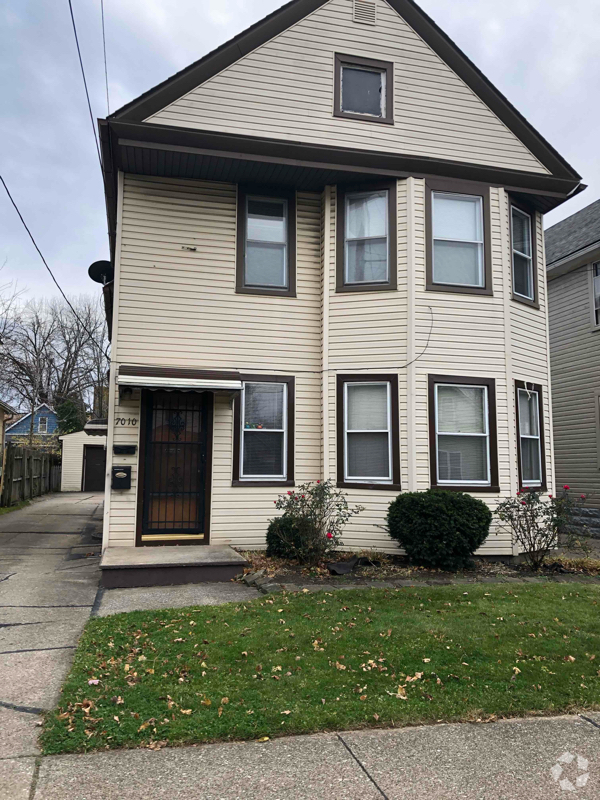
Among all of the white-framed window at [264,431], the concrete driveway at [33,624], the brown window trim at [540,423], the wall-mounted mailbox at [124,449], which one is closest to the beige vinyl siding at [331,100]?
the brown window trim at [540,423]

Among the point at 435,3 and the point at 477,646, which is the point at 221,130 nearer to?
the point at 435,3

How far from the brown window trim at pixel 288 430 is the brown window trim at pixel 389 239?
1.77m

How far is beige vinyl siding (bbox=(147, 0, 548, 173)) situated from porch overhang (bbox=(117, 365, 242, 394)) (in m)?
3.70

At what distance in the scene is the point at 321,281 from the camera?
1029cm

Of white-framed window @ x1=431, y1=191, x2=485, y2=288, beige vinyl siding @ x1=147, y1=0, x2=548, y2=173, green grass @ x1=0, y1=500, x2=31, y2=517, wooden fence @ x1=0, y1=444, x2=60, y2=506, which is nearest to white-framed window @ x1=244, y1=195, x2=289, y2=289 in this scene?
Answer: beige vinyl siding @ x1=147, y1=0, x2=548, y2=173

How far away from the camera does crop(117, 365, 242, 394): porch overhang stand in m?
8.75

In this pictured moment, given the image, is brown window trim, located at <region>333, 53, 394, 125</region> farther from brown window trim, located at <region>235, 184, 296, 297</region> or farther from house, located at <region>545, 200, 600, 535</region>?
house, located at <region>545, 200, 600, 535</region>

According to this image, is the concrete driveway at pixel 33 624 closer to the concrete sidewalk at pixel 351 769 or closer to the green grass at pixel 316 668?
the green grass at pixel 316 668

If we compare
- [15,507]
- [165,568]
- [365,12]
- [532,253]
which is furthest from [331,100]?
[15,507]

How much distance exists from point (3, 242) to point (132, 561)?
1909 centimetres

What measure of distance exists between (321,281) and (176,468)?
3890 millimetres

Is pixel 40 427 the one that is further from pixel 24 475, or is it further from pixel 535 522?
pixel 535 522

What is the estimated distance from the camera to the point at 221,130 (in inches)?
367

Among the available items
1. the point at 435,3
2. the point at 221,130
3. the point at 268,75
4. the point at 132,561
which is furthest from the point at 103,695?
the point at 435,3
